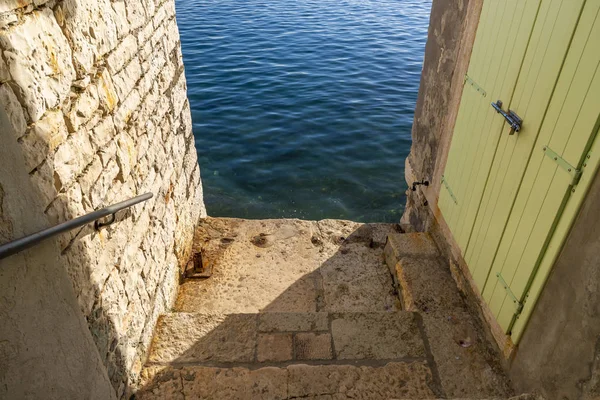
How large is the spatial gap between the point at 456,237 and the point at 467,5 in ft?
6.86

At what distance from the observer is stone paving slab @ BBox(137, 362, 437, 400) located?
2.79 meters

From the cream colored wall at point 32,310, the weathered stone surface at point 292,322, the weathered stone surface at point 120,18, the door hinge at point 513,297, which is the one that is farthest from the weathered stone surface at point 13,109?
the door hinge at point 513,297

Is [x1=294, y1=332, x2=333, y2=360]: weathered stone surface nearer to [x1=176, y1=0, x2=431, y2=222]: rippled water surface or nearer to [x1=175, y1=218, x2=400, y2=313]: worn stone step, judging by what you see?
[x1=175, y1=218, x2=400, y2=313]: worn stone step

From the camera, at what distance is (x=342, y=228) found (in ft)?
18.0

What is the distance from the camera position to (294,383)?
2865 mm

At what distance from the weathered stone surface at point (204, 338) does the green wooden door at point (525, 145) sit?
1.89 m

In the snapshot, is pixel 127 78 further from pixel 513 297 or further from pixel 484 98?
pixel 513 297

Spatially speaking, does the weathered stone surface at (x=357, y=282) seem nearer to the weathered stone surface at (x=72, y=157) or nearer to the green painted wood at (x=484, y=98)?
the green painted wood at (x=484, y=98)

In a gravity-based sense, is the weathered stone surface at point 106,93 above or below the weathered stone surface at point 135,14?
below

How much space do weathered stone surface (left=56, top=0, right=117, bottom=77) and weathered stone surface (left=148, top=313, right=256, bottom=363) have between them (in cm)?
204

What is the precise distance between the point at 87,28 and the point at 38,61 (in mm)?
553

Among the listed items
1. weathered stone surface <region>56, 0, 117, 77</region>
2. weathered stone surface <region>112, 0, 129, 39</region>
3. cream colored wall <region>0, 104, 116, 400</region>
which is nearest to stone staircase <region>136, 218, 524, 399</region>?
cream colored wall <region>0, 104, 116, 400</region>

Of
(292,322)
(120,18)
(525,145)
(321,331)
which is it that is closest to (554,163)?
(525,145)

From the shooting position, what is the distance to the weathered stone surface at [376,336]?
10.5 feet
